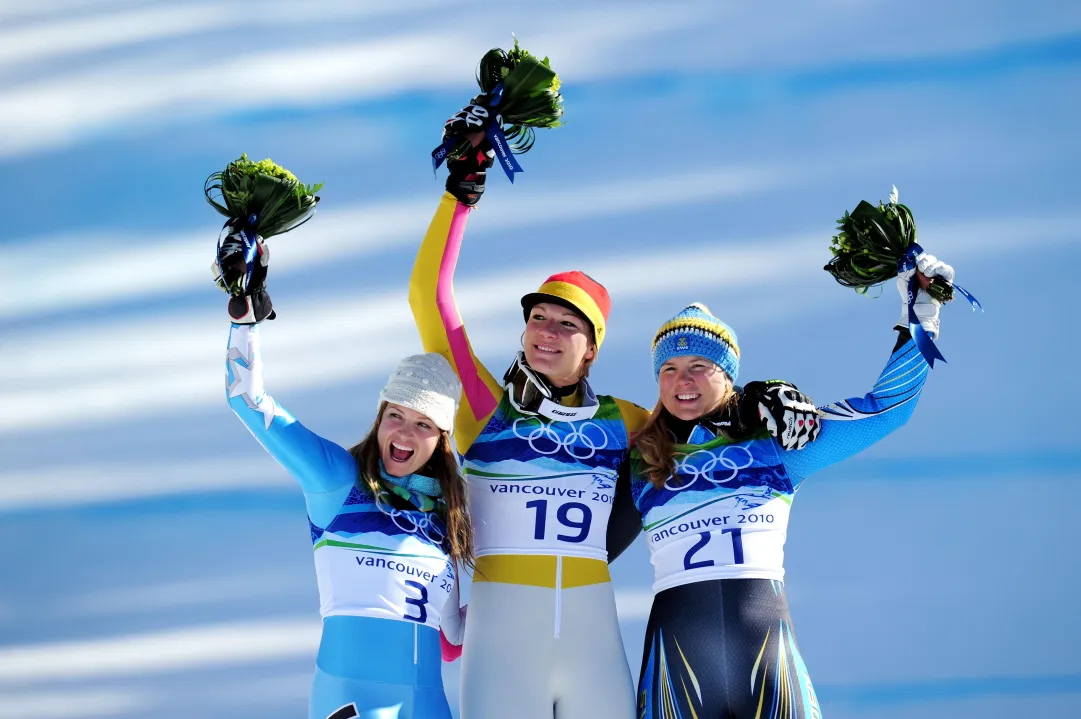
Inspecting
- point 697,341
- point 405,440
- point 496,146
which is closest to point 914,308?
→ point 697,341

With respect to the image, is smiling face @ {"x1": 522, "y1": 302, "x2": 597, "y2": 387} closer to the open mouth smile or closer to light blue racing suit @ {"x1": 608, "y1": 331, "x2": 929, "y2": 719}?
light blue racing suit @ {"x1": 608, "y1": 331, "x2": 929, "y2": 719}

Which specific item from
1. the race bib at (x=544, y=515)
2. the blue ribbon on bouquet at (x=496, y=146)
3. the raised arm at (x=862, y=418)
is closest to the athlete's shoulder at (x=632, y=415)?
the race bib at (x=544, y=515)

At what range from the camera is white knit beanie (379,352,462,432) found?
342cm

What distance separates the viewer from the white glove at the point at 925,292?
12.0ft

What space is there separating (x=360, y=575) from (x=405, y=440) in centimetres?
40

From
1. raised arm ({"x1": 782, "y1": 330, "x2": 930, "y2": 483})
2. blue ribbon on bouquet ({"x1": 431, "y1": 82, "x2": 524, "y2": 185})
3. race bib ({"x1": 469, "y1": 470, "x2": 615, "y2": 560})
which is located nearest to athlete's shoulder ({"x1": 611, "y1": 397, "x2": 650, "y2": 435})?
race bib ({"x1": 469, "y1": 470, "x2": 615, "y2": 560})

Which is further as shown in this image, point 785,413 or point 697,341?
point 697,341

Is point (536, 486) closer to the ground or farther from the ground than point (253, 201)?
closer to the ground

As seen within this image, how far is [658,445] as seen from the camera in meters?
3.59

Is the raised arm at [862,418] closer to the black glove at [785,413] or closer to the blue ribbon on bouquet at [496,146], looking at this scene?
the black glove at [785,413]

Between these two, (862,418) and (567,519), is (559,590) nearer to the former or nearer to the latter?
(567,519)

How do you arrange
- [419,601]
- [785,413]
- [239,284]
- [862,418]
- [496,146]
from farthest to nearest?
[496,146]
[862,418]
[785,413]
[419,601]
[239,284]

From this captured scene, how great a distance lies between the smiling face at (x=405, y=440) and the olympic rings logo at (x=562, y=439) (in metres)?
0.34

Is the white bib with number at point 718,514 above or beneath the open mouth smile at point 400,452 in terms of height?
beneath
